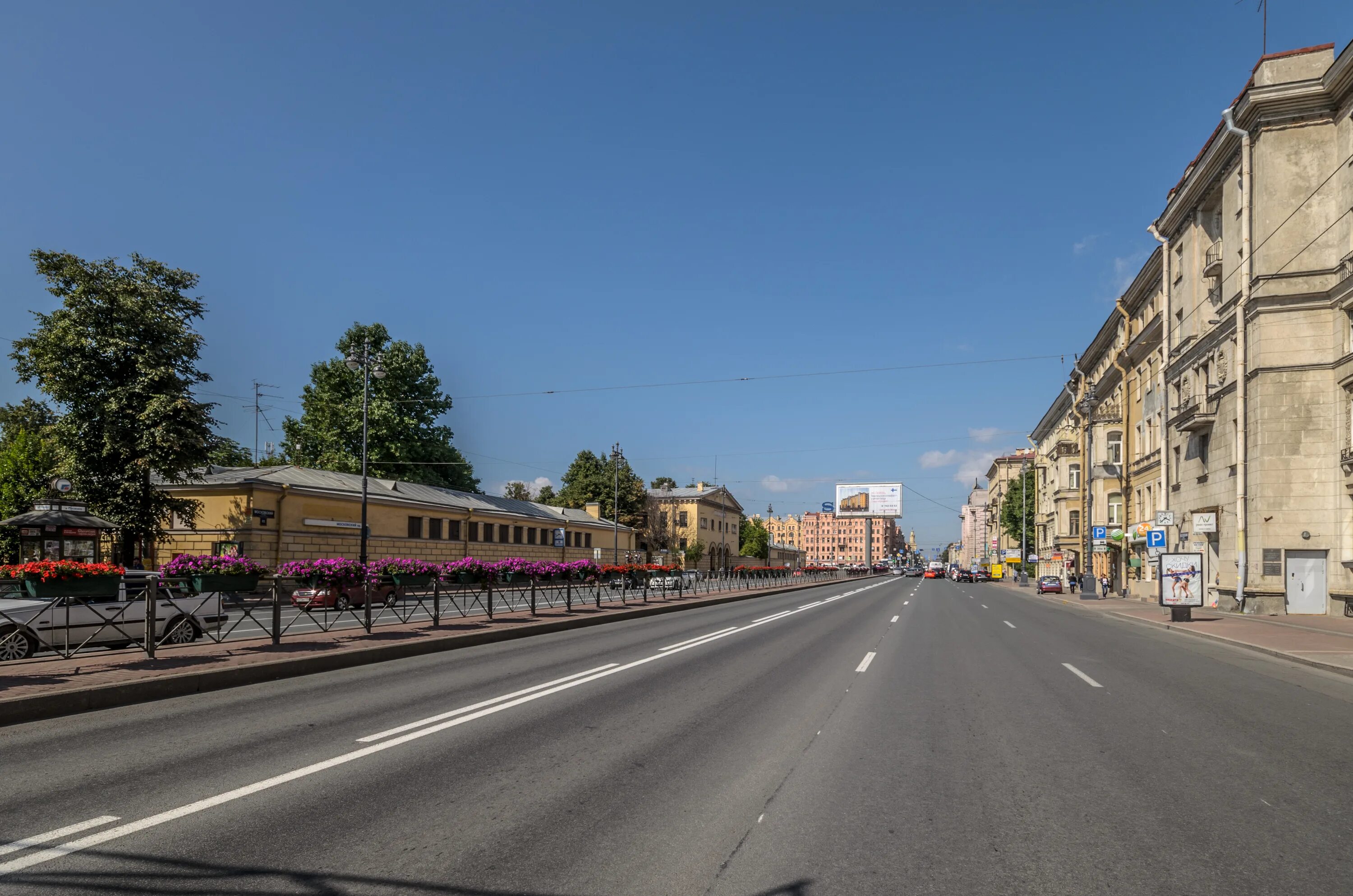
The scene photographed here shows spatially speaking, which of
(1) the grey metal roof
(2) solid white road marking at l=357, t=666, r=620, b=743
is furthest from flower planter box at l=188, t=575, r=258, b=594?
(1) the grey metal roof

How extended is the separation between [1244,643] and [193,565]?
70.2 ft

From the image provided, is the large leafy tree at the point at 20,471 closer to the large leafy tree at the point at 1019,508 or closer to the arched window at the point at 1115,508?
the arched window at the point at 1115,508

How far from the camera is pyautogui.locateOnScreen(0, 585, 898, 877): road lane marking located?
4441 mm

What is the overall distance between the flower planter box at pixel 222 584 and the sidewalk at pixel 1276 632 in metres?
19.1

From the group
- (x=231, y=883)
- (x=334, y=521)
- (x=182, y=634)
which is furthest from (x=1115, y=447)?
(x=231, y=883)

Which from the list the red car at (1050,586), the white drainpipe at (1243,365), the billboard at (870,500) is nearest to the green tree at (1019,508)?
the billboard at (870,500)

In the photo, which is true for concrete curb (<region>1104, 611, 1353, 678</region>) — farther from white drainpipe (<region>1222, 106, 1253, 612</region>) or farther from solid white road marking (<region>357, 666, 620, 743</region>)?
solid white road marking (<region>357, 666, 620, 743</region>)

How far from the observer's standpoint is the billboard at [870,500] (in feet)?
358

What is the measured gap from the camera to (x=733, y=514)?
394 feet

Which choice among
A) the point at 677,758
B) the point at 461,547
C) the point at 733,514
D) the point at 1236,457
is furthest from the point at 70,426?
the point at 733,514

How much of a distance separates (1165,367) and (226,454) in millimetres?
64666

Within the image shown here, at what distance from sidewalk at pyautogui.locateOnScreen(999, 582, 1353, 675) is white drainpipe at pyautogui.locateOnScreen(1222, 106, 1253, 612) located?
1.90 meters

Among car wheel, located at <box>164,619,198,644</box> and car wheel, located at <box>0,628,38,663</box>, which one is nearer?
car wheel, located at <box>0,628,38,663</box>

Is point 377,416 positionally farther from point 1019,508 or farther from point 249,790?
point 1019,508
